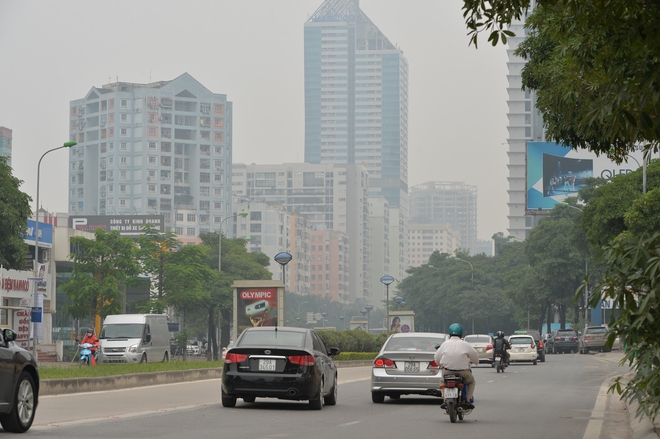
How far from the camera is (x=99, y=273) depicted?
63844mm

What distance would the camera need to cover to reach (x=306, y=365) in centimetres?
1700

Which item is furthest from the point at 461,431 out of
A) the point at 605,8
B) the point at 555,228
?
the point at 555,228

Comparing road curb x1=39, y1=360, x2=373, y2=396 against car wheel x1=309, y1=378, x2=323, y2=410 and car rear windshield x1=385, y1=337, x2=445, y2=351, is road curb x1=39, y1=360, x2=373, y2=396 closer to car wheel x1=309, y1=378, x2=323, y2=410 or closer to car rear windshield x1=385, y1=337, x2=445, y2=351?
car wheel x1=309, y1=378, x2=323, y2=410

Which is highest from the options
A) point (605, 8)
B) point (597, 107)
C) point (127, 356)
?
point (605, 8)

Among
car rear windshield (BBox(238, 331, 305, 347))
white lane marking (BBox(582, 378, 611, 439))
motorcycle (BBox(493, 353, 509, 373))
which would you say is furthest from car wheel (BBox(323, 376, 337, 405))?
motorcycle (BBox(493, 353, 509, 373))

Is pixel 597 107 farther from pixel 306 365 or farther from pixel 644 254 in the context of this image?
pixel 306 365

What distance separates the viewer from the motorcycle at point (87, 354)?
133 feet

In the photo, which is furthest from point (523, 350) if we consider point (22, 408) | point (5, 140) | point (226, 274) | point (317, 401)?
point (5, 140)

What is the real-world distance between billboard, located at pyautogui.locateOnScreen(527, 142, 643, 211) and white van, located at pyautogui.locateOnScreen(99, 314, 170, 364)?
42779 millimetres

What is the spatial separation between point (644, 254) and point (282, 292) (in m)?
41.7

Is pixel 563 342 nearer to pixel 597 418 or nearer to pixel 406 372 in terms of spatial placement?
pixel 406 372

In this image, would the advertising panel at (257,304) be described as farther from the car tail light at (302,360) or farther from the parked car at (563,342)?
the car tail light at (302,360)

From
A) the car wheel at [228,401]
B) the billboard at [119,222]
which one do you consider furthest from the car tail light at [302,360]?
the billboard at [119,222]

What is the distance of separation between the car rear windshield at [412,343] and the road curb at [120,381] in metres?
6.78
